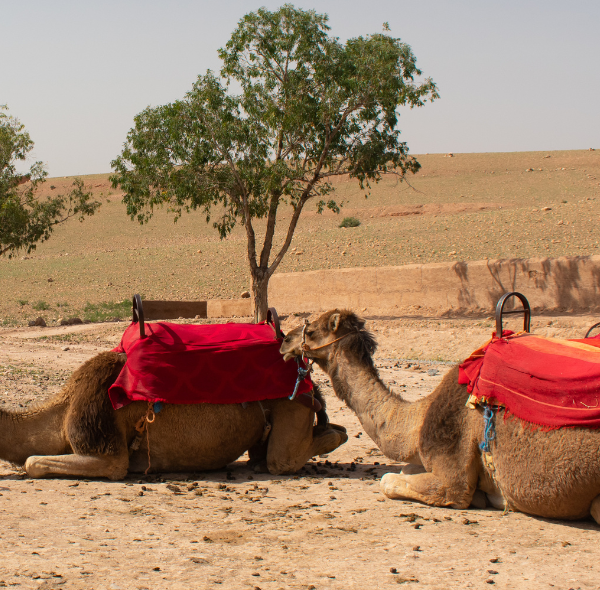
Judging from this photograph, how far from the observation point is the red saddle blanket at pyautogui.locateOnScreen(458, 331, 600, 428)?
3.99m

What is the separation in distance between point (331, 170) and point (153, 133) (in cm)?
469

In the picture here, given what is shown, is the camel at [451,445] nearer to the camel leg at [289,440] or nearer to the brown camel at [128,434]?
the camel leg at [289,440]

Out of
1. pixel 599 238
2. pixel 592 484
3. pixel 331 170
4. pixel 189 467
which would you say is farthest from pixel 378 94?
pixel 599 238

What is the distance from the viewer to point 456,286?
19031 mm

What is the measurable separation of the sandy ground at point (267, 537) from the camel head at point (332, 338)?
102cm

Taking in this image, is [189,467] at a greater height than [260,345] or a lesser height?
lesser

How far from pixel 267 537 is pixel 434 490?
47.1 inches

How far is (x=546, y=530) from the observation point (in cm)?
414

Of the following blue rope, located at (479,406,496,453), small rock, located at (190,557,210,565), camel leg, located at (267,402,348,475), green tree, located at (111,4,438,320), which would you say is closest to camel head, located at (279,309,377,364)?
camel leg, located at (267,402,348,475)

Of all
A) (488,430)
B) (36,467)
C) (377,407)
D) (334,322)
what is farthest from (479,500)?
(36,467)

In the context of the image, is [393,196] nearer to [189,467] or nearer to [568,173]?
[568,173]

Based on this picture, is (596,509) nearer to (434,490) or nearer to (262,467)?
(434,490)

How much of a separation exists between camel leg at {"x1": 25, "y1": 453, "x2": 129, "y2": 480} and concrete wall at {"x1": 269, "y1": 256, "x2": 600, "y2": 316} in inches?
575

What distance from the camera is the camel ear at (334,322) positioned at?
5266 millimetres
